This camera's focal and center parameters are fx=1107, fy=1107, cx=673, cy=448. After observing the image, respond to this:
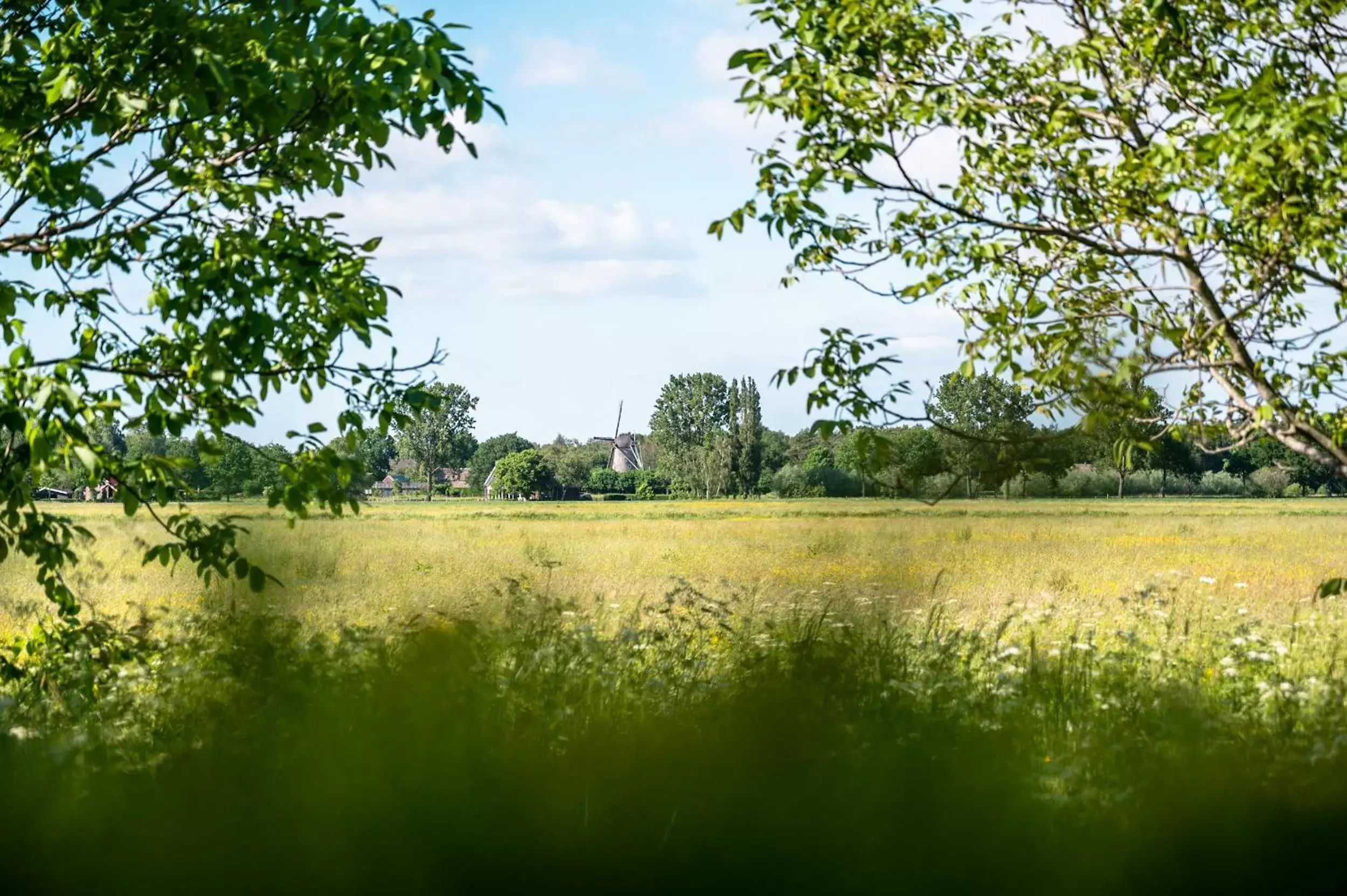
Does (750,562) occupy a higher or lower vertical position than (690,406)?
lower

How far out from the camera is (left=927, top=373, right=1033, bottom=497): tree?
6504 mm

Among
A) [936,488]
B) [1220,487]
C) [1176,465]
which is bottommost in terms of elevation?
[936,488]

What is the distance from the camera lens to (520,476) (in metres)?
98.1

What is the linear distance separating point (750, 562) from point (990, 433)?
15.5 metres

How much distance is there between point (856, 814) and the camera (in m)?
5.74

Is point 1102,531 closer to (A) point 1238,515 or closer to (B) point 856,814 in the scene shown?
(A) point 1238,515

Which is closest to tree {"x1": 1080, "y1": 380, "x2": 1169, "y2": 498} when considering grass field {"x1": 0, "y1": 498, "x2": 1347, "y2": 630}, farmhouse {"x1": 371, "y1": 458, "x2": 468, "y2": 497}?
grass field {"x1": 0, "y1": 498, "x2": 1347, "y2": 630}

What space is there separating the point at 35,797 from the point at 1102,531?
3311cm

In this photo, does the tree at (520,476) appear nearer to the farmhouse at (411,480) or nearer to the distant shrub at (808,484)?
the farmhouse at (411,480)

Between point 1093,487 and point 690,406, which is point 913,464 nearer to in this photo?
point 1093,487

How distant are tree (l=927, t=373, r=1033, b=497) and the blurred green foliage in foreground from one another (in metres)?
1.44

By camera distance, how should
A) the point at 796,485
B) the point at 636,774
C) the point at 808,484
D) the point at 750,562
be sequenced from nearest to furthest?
1. the point at 636,774
2. the point at 750,562
3. the point at 808,484
4. the point at 796,485

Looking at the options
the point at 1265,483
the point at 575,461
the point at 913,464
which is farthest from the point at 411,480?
the point at 913,464

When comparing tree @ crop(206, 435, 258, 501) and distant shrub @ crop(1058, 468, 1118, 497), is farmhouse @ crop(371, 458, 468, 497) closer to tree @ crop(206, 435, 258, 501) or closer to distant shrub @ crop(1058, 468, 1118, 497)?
distant shrub @ crop(1058, 468, 1118, 497)
